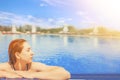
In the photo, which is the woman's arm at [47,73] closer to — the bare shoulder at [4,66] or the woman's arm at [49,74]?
the woman's arm at [49,74]

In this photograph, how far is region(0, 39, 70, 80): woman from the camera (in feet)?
9.09

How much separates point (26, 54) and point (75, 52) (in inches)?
19.8

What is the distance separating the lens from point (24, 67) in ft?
9.33

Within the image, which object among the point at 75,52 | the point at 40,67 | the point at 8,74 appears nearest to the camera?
the point at 8,74

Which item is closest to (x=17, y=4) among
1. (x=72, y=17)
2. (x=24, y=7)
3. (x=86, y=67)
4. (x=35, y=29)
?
(x=24, y=7)

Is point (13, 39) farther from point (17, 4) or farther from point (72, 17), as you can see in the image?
point (72, 17)

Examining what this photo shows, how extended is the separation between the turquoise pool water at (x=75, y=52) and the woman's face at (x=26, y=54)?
0.23 ft

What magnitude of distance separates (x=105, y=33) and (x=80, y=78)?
0.55 m

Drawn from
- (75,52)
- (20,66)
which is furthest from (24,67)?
(75,52)

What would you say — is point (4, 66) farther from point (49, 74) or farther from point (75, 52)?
point (75, 52)

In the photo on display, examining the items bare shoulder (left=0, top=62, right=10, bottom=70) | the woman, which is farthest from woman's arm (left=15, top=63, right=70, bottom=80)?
bare shoulder (left=0, top=62, right=10, bottom=70)

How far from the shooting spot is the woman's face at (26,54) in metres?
2.83

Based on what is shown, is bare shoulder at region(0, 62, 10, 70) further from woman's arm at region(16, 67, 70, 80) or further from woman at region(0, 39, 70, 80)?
woman's arm at region(16, 67, 70, 80)

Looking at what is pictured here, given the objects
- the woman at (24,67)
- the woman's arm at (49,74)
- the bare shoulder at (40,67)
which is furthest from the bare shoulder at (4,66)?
the bare shoulder at (40,67)
